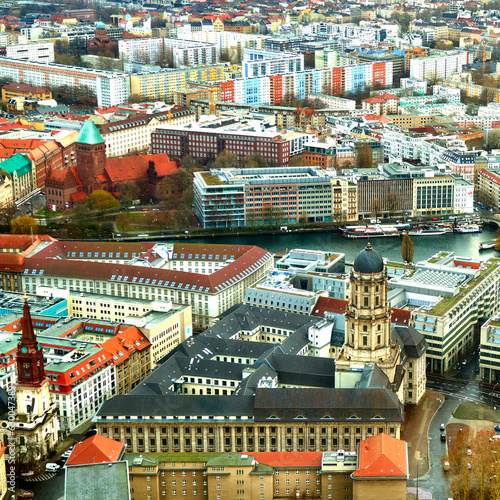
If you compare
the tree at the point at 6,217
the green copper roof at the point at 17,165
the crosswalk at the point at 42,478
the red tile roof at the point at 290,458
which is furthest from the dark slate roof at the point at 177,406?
the green copper roof at the point at 17,165

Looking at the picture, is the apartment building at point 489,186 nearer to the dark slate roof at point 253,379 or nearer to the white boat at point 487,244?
the white boat at point 487,244

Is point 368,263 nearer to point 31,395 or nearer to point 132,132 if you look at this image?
point 31,395

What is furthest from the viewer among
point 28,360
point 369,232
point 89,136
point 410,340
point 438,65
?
point 438,65

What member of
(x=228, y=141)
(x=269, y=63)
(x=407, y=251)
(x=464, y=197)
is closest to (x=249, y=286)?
(x=407, y=251)

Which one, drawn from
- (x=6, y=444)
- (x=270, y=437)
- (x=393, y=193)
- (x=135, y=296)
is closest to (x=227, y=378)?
(x=270, y=437)

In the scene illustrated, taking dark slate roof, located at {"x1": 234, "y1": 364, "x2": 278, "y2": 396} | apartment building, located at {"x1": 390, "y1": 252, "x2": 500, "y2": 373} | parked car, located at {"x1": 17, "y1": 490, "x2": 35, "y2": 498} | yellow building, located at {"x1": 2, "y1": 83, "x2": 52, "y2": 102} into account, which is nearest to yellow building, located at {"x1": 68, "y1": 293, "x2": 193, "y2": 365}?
dark slate roof, located at {"x1": 234, "y1": 364, "x2": 278, "y2": 396}

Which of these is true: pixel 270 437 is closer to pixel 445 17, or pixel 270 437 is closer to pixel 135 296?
pixel 135 296

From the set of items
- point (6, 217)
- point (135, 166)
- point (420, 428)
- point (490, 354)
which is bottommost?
point (6, 217)
